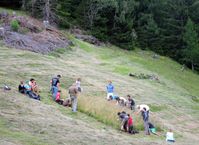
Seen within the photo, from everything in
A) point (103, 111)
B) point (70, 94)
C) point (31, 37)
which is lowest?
point (103, 111)

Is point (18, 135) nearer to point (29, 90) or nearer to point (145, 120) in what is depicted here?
point (29, 90)

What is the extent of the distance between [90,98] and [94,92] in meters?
5.97

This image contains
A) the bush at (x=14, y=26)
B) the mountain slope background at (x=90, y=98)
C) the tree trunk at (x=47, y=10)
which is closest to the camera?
the mountain slope background at (x=90, y=98)

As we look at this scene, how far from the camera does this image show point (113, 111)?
95.1 feet

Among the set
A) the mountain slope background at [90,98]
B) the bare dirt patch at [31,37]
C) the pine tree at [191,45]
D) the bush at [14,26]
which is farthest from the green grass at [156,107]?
the pine tree at [191,45]

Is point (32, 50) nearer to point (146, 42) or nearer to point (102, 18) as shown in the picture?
point (102, 18)

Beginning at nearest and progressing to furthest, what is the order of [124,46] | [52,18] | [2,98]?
[2,98] < [52,18] < [124,46]

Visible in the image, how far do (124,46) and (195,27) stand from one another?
1450 centimetres

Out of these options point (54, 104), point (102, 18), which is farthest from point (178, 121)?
Result: point (102, 18)

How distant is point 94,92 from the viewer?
3653 centimetres

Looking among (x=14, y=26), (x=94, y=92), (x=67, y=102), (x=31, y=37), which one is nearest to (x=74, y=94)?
(x=67, y=102)

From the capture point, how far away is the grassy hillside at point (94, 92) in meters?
23.0

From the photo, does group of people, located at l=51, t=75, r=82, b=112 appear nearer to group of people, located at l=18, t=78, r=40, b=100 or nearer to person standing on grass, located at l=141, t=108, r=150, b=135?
group of people, located at l=18, t=78, r=40, b=100

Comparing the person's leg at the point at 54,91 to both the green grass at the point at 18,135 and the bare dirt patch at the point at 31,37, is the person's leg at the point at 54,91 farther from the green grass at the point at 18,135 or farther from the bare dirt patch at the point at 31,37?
the bare dirt patch at the point at 31,37
